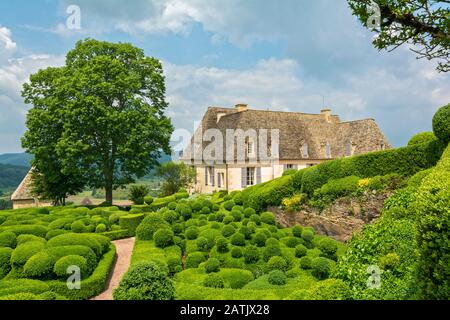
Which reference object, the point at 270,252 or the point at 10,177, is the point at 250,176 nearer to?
the point at 270,252

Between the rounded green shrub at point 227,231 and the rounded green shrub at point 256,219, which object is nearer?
the rounded green shrub at point 227,231

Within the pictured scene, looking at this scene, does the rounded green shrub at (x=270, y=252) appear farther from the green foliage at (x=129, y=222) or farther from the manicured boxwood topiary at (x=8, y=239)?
the manicured boxwood topiary at (x=8, y=239)

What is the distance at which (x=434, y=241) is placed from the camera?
6.48m

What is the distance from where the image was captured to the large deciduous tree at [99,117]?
29984 mm

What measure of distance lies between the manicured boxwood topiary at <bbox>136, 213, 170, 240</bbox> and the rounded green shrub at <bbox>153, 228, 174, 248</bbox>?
1.22 m

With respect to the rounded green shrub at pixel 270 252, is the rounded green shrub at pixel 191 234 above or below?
above

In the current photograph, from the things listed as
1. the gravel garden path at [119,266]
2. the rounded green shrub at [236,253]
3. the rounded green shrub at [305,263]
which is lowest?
the gravel garden path at [119,266]

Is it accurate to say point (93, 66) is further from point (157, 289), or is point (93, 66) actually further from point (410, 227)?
point (410, 227)

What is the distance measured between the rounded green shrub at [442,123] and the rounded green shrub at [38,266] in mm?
18319

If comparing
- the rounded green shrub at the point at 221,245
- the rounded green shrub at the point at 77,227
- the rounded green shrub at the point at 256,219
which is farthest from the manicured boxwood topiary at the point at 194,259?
the rounded green shrub at the point at 77,227

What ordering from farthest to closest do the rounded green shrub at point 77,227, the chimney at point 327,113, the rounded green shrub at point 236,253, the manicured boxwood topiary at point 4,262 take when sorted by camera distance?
the chimney at point 327,113
the rounded green shrub at point 77,227
the rounded green shrub at point 236,253
the manicured boxwood topiary at point 4,262

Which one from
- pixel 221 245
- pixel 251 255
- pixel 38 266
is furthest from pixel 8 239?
pixel 251 255
